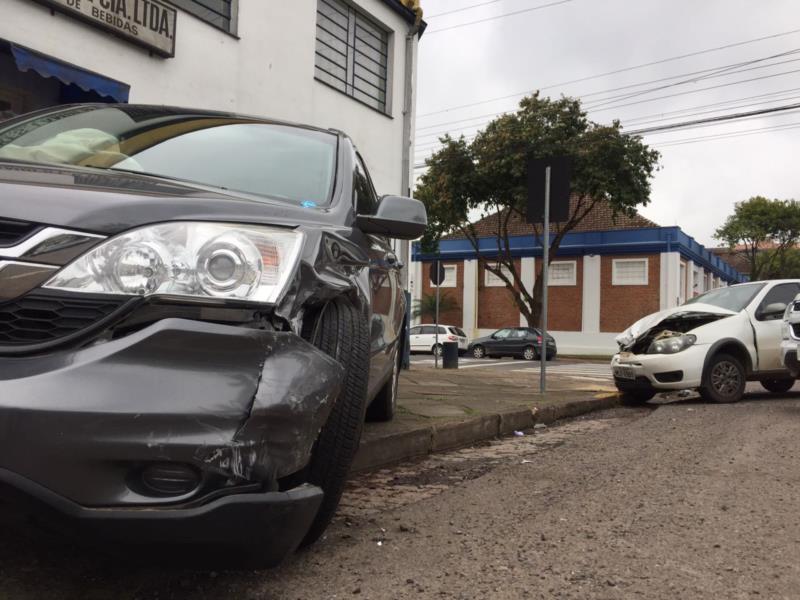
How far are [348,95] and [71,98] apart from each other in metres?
4.88

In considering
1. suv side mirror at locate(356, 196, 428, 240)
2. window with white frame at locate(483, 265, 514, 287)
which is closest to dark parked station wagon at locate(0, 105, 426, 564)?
suv side mirror at locate(356, 196, 428, 240)

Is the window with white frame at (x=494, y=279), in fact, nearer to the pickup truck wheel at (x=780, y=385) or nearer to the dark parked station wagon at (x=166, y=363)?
the pickup truck wheel at (x=780, y=385)

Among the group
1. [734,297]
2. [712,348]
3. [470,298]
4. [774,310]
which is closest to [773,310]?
[774,310]

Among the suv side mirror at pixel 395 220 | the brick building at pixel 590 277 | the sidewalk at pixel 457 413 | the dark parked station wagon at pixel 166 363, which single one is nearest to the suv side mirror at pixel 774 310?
the sidewalk at pixel 457 413

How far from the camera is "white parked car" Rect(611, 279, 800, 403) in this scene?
7.92 m

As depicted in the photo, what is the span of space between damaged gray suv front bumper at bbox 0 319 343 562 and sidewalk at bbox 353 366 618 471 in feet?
7.26

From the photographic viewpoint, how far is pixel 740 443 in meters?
5.11

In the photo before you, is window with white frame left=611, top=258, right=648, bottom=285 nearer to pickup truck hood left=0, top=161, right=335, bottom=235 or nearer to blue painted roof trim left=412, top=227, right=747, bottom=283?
blue painted roof trim left=412, top=227, right=747, bottom=283

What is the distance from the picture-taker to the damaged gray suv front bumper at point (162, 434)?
1514mm

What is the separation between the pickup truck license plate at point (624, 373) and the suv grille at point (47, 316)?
742 cm

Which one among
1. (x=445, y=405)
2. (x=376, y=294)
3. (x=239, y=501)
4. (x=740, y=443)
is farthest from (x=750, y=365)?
(x=239, y=501)

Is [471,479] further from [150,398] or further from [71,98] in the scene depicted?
[71,98]

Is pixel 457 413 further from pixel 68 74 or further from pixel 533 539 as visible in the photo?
pixel 68 74

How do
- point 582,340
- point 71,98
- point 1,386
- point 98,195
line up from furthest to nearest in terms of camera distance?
point 582,340 < point 71,98 < point 98,195 < point 1,386
